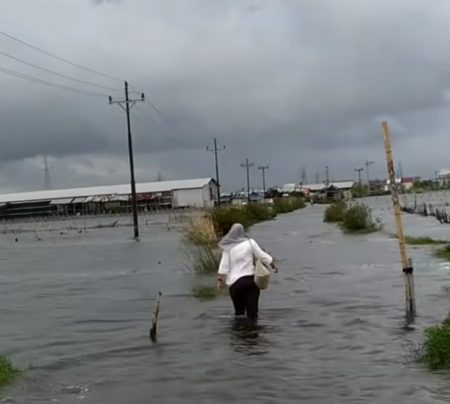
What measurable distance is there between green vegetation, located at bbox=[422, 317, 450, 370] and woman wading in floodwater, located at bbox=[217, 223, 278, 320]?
364 centimetres

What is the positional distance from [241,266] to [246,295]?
52cm

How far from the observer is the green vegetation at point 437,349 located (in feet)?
31.0

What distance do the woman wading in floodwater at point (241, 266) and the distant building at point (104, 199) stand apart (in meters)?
117

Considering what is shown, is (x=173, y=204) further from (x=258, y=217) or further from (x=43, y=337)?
(x=43, y=337)

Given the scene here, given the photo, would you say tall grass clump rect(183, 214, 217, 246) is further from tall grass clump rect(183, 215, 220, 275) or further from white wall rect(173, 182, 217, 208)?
Result: white wall rect(173, 182, 217, 208)

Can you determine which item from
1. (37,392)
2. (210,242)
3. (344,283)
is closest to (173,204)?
(210,242)

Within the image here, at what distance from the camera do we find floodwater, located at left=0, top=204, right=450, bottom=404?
9.07 m

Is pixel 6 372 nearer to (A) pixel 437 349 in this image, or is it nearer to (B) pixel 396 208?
(A) pixel 437 349

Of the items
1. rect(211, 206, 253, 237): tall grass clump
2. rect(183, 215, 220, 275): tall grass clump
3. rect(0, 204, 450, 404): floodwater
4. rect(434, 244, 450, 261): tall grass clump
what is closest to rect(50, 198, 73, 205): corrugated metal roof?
rect(211, 206, 253, 237): tall grass clump

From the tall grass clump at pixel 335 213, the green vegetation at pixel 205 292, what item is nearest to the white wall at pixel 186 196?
the tall grass clump at pixel 335 213

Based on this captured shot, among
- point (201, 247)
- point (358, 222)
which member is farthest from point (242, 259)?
point (358, 222)

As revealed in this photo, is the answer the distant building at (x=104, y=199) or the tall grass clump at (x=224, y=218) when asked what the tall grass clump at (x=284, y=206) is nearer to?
the distant building at (x=104, y=199)

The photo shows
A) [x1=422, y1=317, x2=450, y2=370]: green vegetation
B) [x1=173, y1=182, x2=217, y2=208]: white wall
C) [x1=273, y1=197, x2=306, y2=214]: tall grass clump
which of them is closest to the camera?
[x1=422, y1=317, x2=450, y2=370]: green vegetation

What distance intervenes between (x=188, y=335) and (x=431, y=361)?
181 inches
